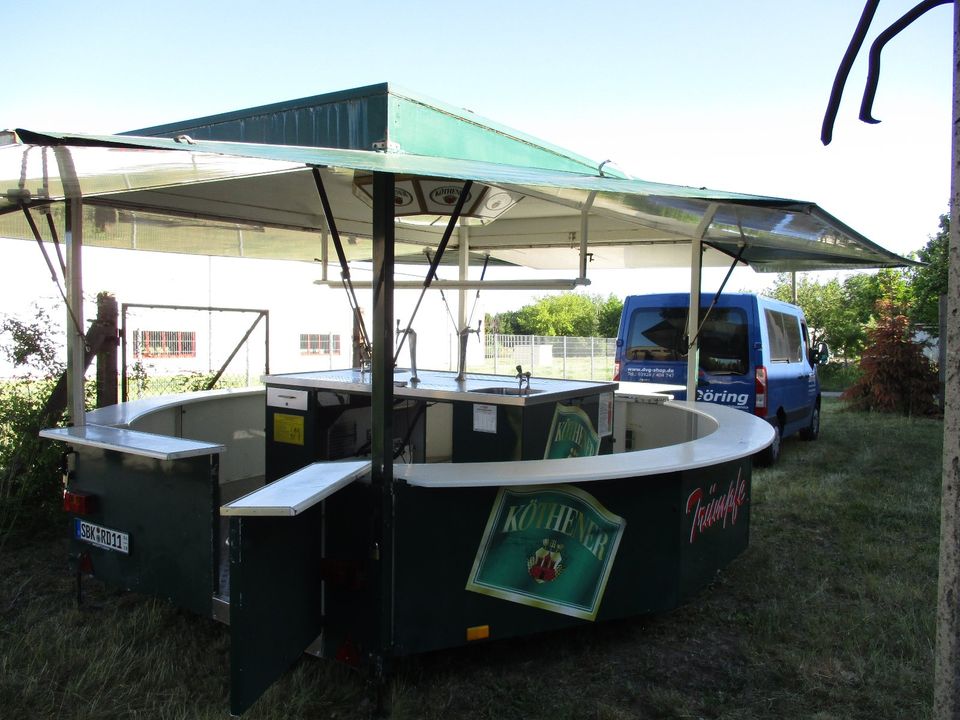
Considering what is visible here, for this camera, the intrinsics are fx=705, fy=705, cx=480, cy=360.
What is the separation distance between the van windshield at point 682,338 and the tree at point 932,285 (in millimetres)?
11785

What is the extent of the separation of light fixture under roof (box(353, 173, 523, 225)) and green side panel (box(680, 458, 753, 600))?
188cm

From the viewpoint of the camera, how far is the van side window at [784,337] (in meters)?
8.13

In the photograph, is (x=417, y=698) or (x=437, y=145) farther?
(x=437, y=145)

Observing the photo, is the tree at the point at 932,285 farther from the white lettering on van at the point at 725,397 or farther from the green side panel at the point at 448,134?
the green side panel at the point at 448,134

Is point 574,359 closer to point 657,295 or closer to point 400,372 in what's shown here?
point 657,295

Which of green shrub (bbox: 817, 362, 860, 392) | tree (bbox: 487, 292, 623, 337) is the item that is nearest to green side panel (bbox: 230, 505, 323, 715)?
green shrub (bbox: 817, 362, 860, 392)

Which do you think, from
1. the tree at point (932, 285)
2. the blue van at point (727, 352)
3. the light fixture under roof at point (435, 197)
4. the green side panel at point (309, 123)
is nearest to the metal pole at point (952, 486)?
the light fixture under roof at point (435, 197)

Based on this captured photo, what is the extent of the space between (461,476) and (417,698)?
3.03 ft

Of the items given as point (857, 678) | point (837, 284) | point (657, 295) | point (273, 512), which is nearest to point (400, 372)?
point (273, 512)

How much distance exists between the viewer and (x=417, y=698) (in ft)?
9.22

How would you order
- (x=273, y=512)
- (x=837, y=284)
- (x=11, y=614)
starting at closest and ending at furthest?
(x=273, y=512), (x=11, y=614), (x=837, y=284)

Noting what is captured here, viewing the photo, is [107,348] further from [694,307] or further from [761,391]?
[761,391]

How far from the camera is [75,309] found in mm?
3641

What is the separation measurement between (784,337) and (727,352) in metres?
1.43
